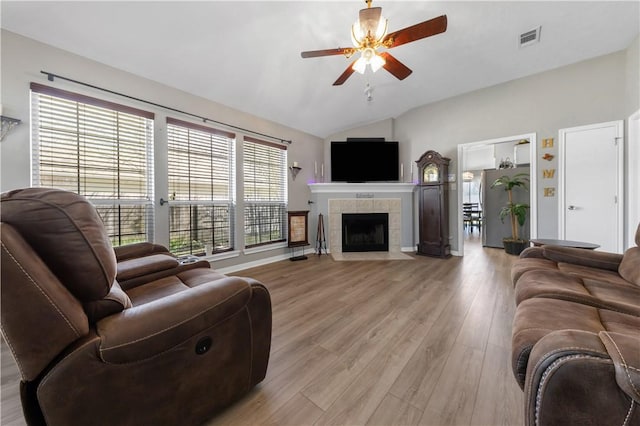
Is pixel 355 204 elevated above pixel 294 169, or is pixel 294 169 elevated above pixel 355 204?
pixel 294 169

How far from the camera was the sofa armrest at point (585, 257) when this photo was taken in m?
1.81

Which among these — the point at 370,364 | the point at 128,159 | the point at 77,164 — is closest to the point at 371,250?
the point at 370,364

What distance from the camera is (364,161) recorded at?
196 inches

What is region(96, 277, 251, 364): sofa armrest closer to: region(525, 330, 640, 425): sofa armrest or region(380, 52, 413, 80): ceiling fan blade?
region(525, 330, 640, 425): sofa armrest

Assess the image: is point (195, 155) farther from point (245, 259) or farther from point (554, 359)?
point (554, 359)

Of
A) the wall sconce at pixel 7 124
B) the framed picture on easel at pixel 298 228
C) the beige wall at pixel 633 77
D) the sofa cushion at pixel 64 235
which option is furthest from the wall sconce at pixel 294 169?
the beige wall at pixel 633 77

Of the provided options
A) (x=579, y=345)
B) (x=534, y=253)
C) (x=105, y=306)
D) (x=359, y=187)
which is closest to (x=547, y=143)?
(x=534, y=253)

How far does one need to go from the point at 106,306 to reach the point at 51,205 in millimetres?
403

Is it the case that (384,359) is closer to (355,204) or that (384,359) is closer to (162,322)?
(162,322)

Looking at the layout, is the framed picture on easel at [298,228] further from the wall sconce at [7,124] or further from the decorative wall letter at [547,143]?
the decorative wall letter at [547,143]

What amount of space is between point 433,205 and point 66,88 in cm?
519

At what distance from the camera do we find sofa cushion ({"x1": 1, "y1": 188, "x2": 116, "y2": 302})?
783 mm

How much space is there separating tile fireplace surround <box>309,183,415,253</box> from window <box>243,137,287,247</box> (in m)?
0.73

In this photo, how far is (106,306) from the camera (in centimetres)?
91
